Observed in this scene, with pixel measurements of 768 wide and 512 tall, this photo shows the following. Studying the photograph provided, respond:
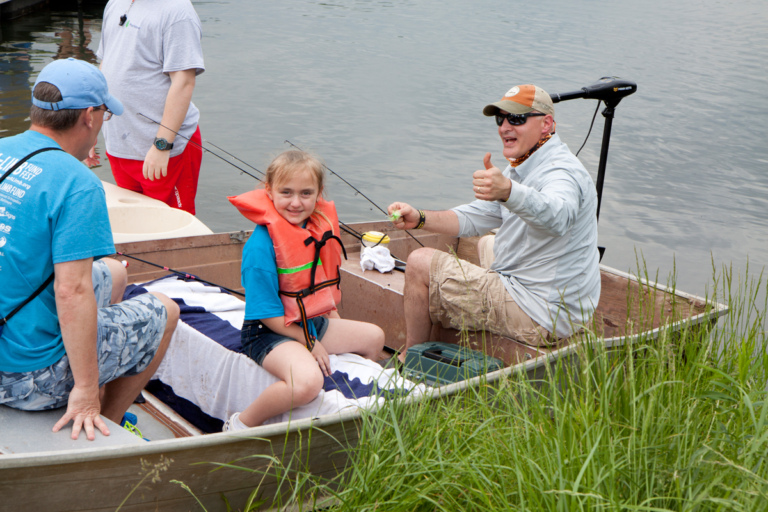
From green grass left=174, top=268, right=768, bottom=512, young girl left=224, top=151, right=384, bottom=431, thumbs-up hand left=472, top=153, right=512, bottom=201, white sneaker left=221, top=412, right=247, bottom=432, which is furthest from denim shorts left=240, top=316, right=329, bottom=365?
thumbs-up hand left=472, top=153, right=512, bottom=201

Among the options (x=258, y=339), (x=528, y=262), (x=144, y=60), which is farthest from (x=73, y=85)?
(x=528, y=262)

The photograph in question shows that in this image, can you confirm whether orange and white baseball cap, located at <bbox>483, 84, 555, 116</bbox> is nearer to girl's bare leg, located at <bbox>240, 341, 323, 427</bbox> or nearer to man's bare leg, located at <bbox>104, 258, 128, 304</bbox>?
girl's bare leg, located at <bbox>240, 341, 323, 427</bbox>

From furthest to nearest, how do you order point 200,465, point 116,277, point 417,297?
point 417,297 → point 116,277 → point 200,465

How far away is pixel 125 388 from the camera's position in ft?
8.21

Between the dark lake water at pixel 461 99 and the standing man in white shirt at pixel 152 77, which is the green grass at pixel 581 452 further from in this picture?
the dark lake water at pixel 461 99

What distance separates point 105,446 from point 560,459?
4.10 ft

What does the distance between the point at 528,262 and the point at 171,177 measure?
6.81 feet

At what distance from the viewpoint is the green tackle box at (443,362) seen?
2.90 m

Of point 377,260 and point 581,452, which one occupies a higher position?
point 581,452

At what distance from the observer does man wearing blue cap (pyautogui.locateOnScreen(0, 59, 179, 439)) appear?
2.01m

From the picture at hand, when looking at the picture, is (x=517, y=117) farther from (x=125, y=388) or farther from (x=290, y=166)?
(x=125, y=388)

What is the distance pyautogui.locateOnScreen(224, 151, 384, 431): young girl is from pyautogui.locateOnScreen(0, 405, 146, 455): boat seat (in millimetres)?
583

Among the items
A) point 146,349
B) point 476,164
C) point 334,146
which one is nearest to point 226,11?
point 334,146

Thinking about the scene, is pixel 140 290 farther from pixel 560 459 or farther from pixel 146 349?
pixel 560 459
